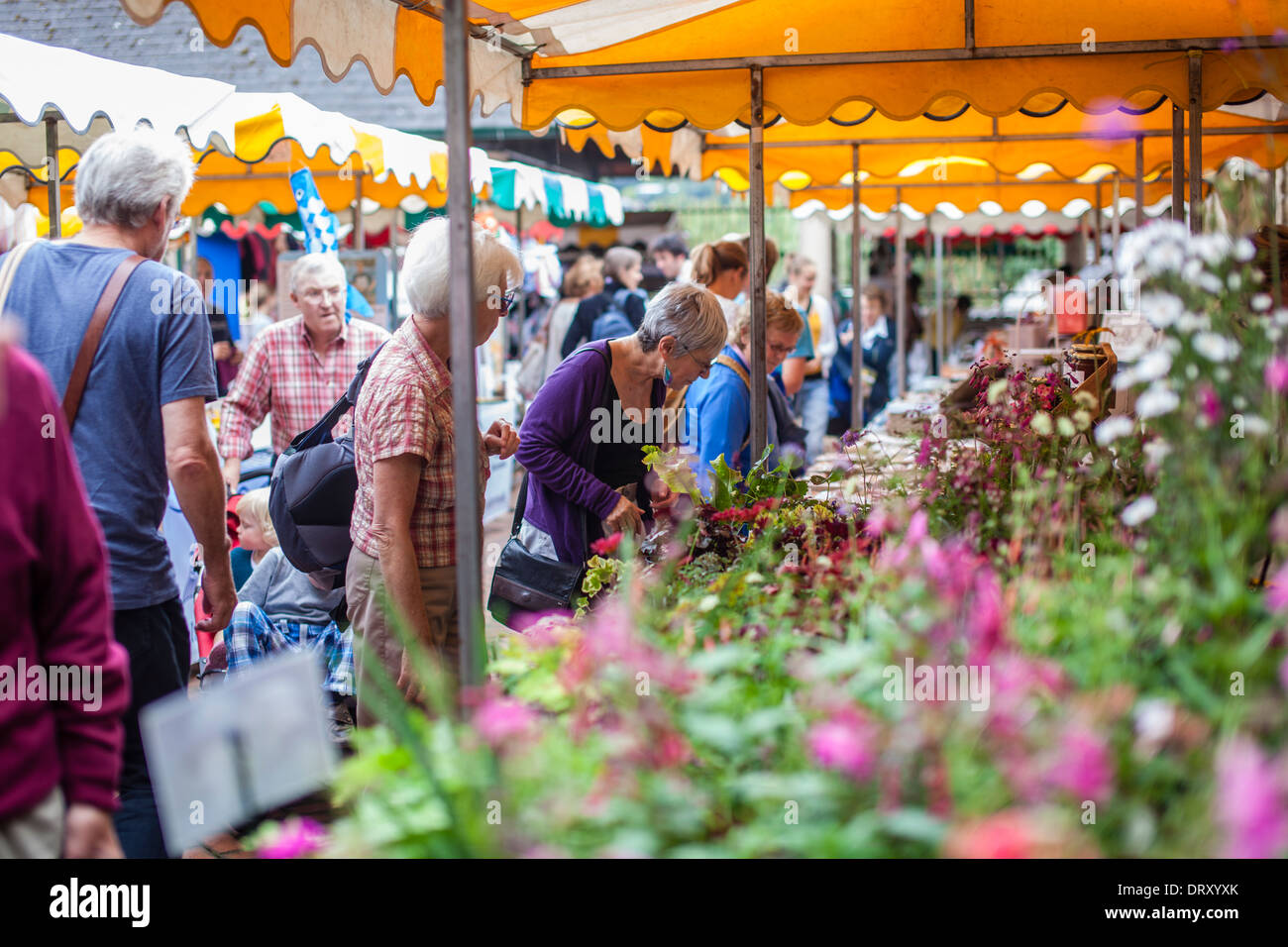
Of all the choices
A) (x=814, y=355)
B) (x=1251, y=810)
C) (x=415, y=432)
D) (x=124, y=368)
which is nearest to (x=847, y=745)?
(x=1251, y=810)

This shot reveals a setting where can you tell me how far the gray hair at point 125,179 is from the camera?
2.32 m

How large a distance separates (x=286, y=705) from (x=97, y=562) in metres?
0.34

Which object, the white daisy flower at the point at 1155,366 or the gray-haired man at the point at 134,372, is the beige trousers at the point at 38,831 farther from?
the white daisy flower at the point at 1155,366

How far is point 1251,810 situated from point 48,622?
133 centimetres

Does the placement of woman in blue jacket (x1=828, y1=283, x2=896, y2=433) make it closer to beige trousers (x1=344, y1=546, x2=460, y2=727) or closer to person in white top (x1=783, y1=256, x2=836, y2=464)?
person in white top (x1=783, y1=256, x2=836, y2=464)

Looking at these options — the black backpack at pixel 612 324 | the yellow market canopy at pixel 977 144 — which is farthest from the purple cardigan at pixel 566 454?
the black backpack at pixel 612 324

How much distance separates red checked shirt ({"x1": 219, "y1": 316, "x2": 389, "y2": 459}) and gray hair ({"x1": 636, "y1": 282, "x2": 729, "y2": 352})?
6.72 ft

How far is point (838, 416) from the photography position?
8.98 m

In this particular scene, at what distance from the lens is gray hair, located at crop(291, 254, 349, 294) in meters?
4.95

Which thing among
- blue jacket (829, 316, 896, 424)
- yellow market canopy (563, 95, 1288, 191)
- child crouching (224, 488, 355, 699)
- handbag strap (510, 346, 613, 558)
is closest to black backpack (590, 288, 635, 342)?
yellow market canopy (563, 95, 1288, 191)

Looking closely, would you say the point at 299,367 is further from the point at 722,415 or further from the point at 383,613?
the point at 383,613
